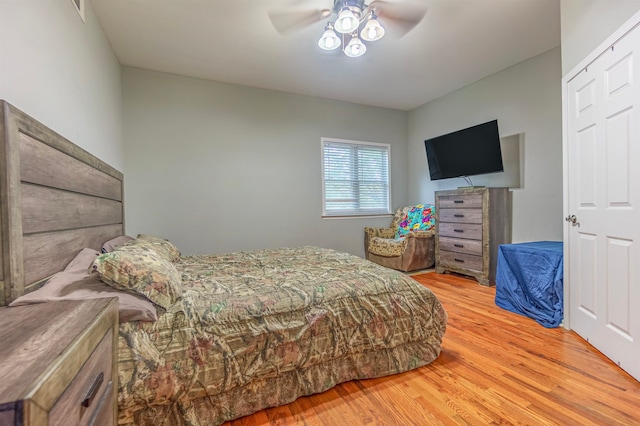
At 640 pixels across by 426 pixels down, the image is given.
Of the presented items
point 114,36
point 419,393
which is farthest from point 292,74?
point 419,393

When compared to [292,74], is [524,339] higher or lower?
lower

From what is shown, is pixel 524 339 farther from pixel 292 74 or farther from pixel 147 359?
pixel 292 74

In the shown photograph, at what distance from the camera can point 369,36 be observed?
2.33 m

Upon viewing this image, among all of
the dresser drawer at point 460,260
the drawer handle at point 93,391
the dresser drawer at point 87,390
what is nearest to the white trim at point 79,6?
the dresser drawer at point 87,390

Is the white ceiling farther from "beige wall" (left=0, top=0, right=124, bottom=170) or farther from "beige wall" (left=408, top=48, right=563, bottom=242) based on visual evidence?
"beige wall" (left=0, top=0, right=124, bottom=170)

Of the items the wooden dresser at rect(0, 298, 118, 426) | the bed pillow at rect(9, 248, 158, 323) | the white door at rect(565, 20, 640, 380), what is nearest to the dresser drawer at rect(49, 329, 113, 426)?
the wooden dresser at rect(0, 298, 118, 426)

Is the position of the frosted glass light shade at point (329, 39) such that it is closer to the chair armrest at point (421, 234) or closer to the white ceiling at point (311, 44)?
the white ceiling at point (311, 44)

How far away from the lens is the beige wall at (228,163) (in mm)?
3404

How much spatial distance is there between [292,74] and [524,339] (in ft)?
11.7

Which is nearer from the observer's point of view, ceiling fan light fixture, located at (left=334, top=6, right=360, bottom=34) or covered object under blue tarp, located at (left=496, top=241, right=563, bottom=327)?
ceiling fan light fixture, located at (left=334, top=6, right=360, bottom=34)

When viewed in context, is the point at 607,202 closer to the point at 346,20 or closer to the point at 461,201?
the point at 461,201

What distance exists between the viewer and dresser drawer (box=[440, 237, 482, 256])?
11.7ft

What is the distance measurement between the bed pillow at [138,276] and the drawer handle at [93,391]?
0.48m

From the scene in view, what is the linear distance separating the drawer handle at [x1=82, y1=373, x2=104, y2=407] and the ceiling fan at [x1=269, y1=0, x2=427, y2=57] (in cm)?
246
